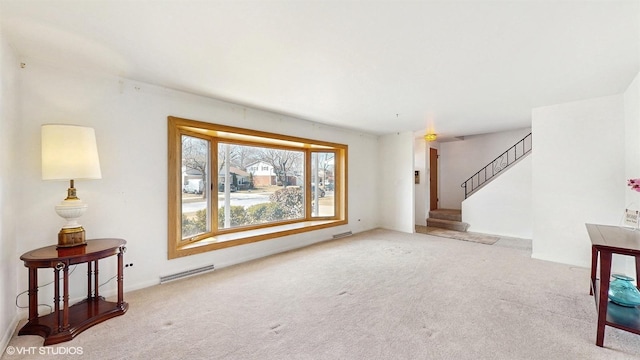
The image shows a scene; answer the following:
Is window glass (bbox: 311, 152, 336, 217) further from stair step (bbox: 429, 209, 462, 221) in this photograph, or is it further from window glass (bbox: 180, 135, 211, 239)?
stair step (bbox: 429, 209, 462, 221)

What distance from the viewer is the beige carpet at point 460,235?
527 centimetres

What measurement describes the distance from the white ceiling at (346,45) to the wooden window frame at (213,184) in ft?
1.84

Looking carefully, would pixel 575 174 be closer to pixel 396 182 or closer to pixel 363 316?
pixel 396 182

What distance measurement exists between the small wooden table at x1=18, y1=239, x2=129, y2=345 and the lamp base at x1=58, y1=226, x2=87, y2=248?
0.18ft

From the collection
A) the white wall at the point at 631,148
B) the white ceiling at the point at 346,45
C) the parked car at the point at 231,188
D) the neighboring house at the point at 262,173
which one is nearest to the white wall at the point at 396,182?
the white ceiling at the point at 346,45

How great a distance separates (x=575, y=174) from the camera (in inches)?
144

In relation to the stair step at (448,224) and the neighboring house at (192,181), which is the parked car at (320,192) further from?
the stair step at (448,224)

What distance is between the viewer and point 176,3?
5.24 ft

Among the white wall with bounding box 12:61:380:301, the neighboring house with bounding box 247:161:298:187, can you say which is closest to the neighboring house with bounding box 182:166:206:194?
the white wall with bounding box 12:61:380:301

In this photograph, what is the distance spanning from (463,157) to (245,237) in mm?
6949

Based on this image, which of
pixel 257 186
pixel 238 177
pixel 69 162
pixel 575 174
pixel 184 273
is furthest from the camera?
pixel 257 186

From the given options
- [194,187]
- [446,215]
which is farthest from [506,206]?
[194,187]

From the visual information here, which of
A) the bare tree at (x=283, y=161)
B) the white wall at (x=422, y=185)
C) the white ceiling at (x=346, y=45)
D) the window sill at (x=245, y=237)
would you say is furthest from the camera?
the white wall at (x=422, y=185)

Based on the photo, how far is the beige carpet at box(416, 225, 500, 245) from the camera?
5268 mm
